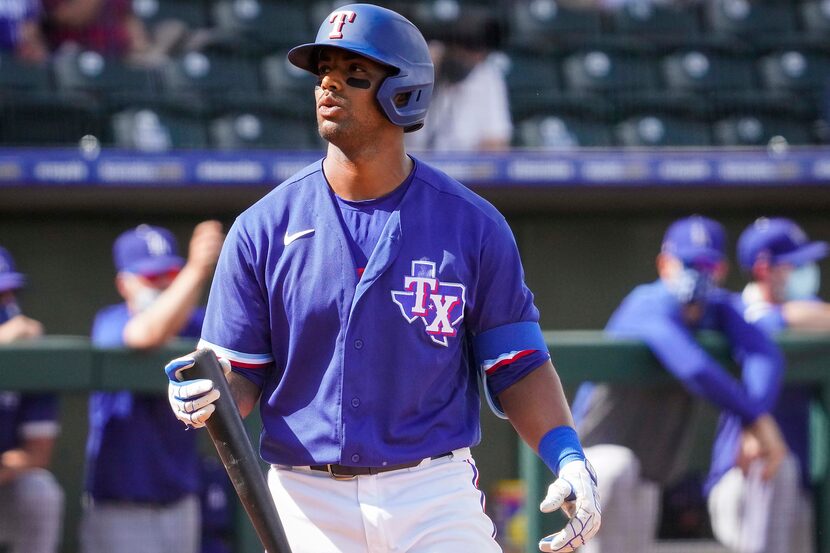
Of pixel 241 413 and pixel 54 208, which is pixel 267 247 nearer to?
pixel 241 413

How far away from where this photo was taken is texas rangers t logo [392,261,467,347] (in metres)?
2.65

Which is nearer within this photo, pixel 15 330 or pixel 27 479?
pixel 27 479

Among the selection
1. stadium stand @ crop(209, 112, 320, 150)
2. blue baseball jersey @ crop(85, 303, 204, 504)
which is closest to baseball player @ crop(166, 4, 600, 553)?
blue baseball jersey @ crop(85, 303, 204, 504)

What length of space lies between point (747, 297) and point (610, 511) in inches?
54.9

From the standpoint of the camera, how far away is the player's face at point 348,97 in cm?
268

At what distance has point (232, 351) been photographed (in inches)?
107

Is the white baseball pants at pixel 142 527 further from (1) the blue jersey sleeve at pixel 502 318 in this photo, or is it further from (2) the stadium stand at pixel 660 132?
(2) the stadium stand at pixel 660 132

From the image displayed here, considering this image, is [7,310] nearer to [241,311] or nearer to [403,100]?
[241,311]

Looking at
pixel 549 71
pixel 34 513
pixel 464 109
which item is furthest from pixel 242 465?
pixel 549 71

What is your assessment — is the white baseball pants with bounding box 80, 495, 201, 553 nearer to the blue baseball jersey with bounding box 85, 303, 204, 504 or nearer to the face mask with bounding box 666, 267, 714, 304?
the blue baseball jersey with bounding box 85, 303, 204, 504

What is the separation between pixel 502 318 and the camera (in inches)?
108

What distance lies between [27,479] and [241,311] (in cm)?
189

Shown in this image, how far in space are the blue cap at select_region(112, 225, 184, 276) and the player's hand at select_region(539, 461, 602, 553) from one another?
251 centimetres

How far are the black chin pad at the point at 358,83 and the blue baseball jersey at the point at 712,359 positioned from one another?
2.09m
